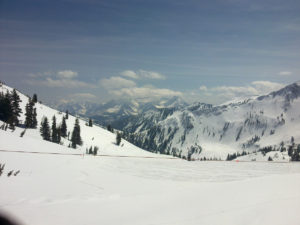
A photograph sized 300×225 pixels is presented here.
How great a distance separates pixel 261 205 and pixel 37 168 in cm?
2022

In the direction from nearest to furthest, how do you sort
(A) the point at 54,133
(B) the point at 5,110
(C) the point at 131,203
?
(C) the point at 131,203 → (B) the point at 5,110 → (A) the point at 54,133

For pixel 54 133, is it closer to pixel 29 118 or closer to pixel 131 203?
pixel 29 118

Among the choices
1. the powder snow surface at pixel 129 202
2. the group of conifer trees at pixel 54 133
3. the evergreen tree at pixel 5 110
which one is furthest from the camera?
the group of conifer trees at pixel 54 133

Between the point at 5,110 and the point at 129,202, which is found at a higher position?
the point at 5,110

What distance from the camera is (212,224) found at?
28.6 ft

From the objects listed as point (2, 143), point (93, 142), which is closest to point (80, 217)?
point (2, 143)

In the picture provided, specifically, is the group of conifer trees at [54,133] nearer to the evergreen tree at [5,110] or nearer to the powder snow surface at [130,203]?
the evergreen tree at [5,110]

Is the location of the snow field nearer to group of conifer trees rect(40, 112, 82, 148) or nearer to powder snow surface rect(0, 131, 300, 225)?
powder snow surface rect(0, 131, 300, 225)

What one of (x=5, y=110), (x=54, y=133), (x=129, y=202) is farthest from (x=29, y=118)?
(x=129, y=202)

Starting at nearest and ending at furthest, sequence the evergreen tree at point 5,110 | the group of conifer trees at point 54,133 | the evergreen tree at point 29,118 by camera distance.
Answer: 1. the evergreen tree at point 5,110
2. the evergreen tree at point 29,118
3. the group of conifer trees at point 54,133


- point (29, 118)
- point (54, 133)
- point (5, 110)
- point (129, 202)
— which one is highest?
point (5, 110)

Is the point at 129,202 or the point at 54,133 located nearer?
the point at 129,202

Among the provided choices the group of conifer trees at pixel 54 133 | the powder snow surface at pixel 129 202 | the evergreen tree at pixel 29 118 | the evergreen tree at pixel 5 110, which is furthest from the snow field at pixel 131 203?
the group of conifer trees at pixel 54 133

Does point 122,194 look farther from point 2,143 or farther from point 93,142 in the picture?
point 93,142
